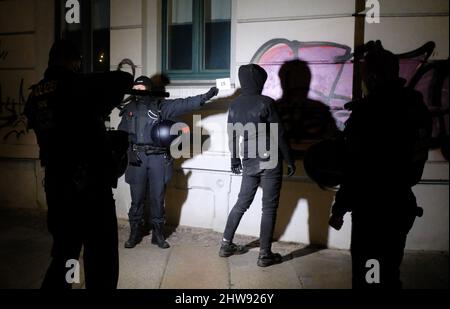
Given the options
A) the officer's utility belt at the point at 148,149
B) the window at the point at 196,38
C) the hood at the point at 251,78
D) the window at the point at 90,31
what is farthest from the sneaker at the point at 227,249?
the window at the point at 90,31

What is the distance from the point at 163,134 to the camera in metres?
3.87

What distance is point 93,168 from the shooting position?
7.97 feet

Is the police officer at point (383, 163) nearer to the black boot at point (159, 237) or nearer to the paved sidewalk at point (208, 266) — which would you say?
the paved sidewalk at point (208, 266)

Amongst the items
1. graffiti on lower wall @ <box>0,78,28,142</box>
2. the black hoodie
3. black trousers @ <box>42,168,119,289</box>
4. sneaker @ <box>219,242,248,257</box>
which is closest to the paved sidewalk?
sneaker @ <box>219,242,248,257</box>

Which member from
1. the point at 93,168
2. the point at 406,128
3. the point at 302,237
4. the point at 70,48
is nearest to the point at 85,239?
the point at 93,168

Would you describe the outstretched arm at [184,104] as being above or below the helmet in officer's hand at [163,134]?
above

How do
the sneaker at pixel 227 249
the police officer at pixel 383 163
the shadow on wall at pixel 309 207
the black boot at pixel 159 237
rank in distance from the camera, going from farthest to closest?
the shadow on wall at pixel 309 207 < the black boot at pixel 159 237 < the sneaker at pixel 227 249 < the police officer at pixel 383 163

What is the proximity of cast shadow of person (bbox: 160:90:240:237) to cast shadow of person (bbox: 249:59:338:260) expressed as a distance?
67 centimetres

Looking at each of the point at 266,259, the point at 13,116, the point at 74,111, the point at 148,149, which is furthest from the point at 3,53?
the point at 266,259

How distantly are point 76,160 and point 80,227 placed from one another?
18.5 inches

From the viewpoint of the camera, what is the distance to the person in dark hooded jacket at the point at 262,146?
3.56 m

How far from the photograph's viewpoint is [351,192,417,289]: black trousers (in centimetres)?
228

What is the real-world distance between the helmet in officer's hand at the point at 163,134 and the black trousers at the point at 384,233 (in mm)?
2202
